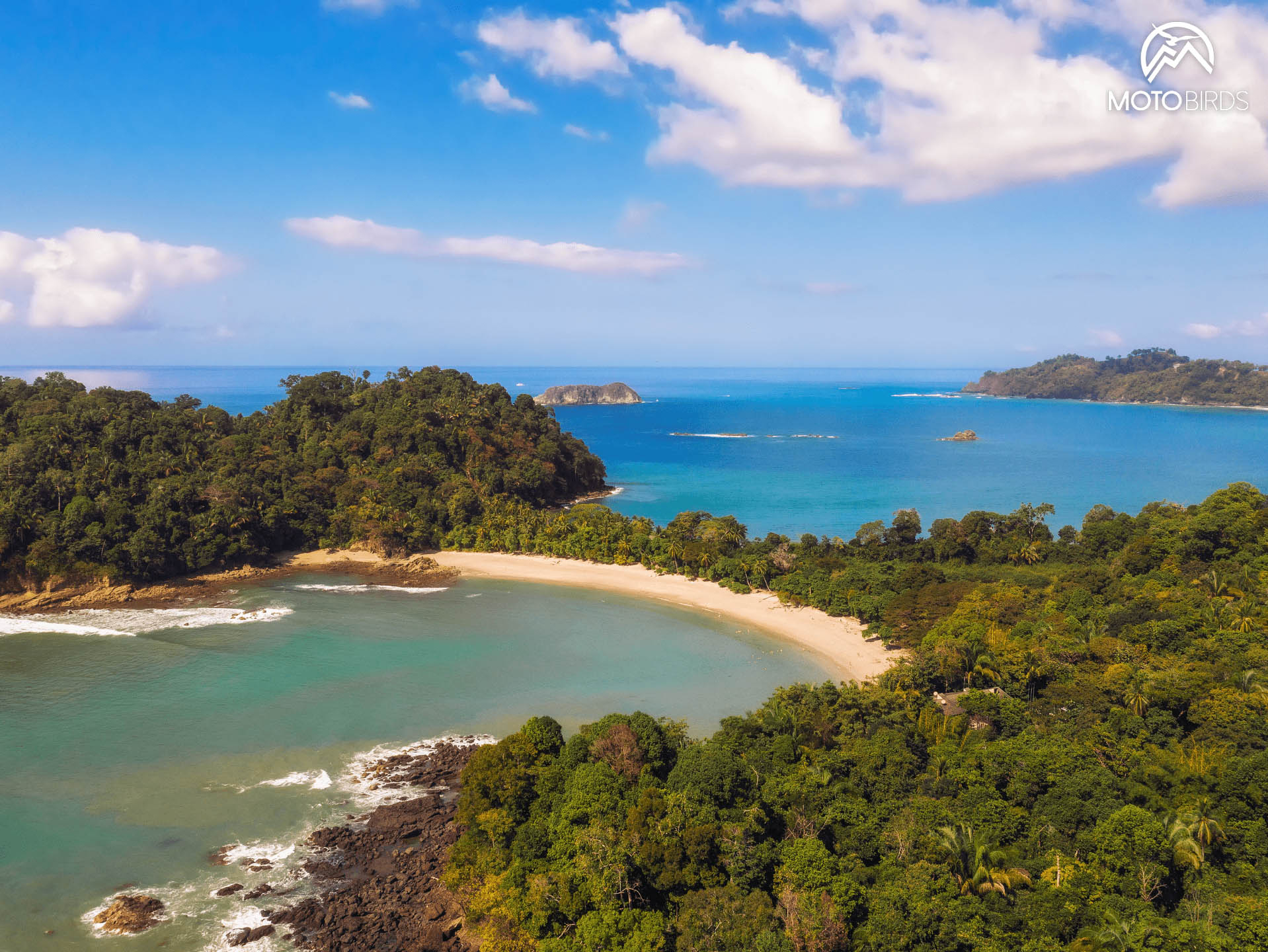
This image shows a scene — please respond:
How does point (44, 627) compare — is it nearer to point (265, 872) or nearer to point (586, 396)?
point (265, 872)

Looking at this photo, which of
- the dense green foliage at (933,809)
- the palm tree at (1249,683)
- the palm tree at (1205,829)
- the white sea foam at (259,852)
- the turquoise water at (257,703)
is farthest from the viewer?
the palm tree at (1249,683)

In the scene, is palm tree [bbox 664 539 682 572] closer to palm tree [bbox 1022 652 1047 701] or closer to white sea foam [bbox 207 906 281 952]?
palm tree [bbox 1022 652 1047 701]

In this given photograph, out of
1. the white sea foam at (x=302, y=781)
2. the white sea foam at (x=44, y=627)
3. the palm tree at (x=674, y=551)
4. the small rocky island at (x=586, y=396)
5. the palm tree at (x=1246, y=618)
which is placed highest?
the small rocky island at (x=586, y=396)

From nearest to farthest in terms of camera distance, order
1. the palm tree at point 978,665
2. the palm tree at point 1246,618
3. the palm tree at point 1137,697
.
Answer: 1. the palm tree at point 1137,697
2. the palm tree at point 1246,618
3. the palm tree at point 978,665

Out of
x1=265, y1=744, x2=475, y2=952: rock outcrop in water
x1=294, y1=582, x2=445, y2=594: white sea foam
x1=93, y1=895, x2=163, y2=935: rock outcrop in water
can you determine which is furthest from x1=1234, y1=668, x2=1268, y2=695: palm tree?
x1=294, y1=582, x2=445, y2=594: white sea foam

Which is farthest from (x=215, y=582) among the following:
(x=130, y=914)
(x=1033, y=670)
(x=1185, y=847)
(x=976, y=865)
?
(x=1185, y=847)

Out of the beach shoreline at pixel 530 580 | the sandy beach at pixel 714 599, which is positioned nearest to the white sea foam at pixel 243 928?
the beach shoreline at pixel 530 580

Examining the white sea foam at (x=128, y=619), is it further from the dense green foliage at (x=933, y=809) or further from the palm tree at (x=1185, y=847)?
the palm tree at (x=1185, y=847)

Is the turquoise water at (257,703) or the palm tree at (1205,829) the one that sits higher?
the palm tree at (1205,829)
